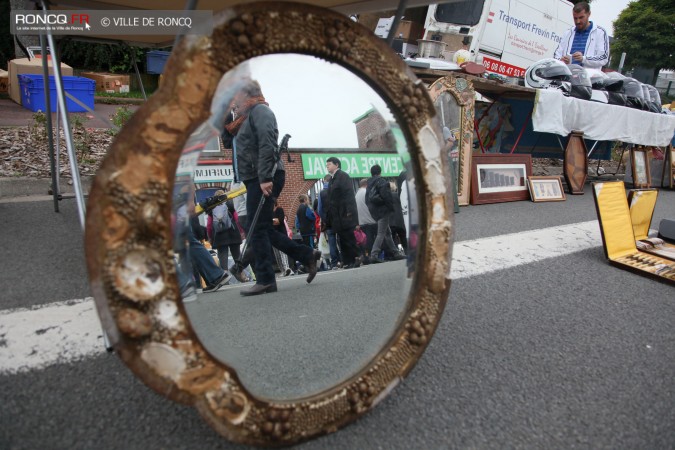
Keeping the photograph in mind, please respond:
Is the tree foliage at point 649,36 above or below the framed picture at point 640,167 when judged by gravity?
above

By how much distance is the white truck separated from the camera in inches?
306

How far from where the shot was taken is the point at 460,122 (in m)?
4.91

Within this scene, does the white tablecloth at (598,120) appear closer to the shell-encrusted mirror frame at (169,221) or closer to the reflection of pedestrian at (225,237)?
the shell-encrusted mirror frame at (169,221)

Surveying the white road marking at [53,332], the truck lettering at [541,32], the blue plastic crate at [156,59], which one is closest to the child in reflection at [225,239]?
the white road marking at [53,332]

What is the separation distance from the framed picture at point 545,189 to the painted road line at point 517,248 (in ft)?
4.73

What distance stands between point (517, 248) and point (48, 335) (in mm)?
2751

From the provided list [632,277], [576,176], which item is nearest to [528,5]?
[576,176]

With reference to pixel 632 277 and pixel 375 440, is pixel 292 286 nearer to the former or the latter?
pixel 375 440

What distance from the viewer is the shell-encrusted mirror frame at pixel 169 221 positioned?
76 centimetres

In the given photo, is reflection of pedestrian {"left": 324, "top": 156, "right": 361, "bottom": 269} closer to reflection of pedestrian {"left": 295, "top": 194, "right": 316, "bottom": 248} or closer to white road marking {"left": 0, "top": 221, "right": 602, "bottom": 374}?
reflection of pedestrian {"left": 295, "top": 194, "right": 316, "bottom": 248}

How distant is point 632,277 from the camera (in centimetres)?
260

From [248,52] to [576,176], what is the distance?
20.7ft

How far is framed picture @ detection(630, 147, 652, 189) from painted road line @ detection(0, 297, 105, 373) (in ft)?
24.2

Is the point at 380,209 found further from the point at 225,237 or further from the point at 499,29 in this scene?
the point at 499,29
